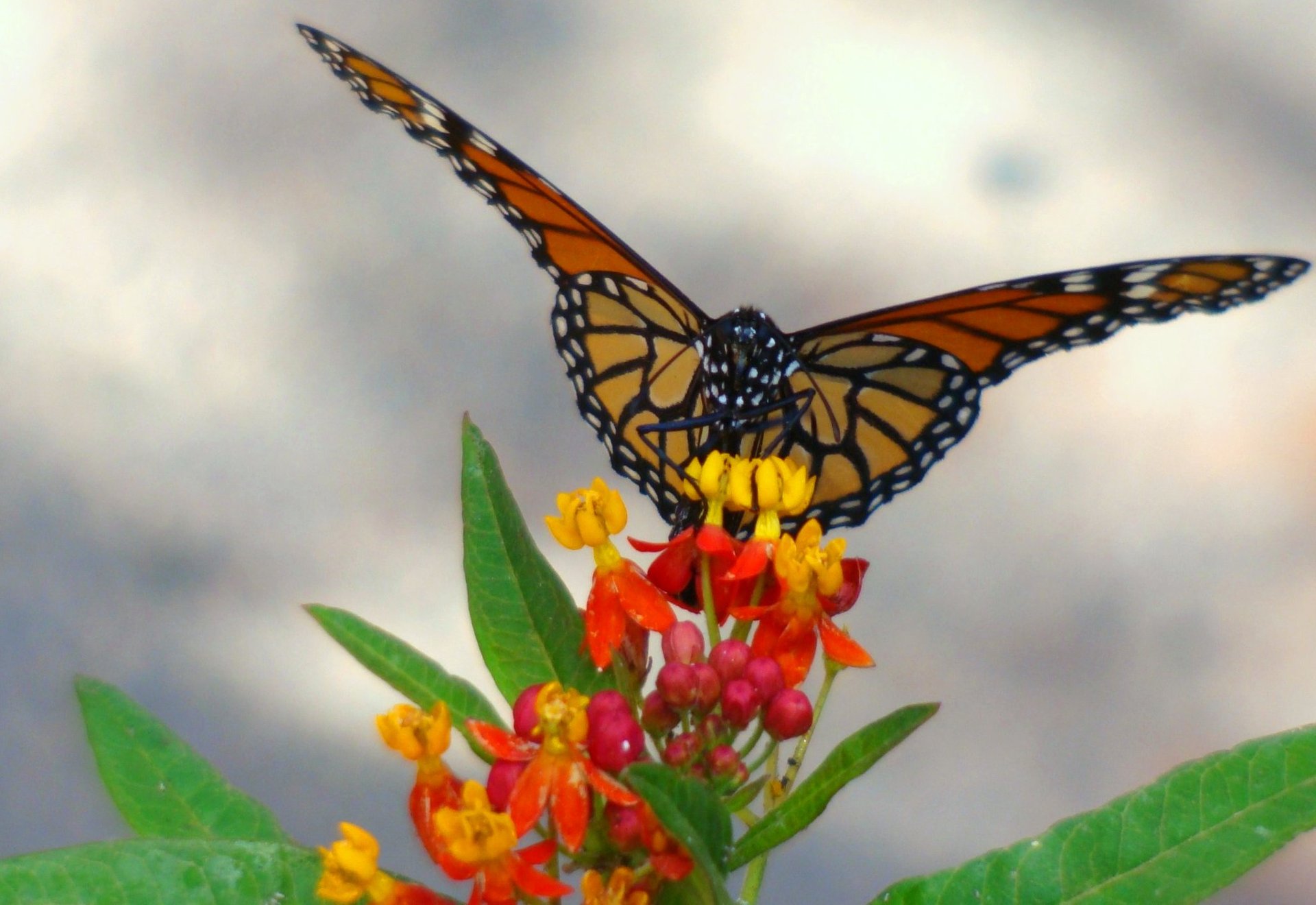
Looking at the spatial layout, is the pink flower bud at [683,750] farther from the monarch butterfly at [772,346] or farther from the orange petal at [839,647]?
the monarch butterfly at [772,346]

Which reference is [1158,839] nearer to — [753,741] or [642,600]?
[753,741]

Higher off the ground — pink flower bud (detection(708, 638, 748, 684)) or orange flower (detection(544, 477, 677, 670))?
orange flower (detection(544, 477, 677, 670))

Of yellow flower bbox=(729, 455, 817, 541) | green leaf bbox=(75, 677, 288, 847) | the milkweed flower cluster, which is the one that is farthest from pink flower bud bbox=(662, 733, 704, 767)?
green leaf bbox=(75, 677, 288, 847)

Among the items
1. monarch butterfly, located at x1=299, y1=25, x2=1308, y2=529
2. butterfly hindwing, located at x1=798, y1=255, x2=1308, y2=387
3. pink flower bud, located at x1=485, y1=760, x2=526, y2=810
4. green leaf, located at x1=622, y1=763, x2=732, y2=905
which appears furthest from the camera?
monarch butterfly, located at x1=299, y1=25, x2=1308, y2=529

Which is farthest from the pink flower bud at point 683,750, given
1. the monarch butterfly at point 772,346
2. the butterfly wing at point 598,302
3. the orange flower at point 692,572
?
the butterfly wing at point 598,302

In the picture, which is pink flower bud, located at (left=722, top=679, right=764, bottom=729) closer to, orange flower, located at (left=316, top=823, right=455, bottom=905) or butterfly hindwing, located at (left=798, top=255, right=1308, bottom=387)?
orange flower, located at (left=316, top=823, right=455, bottom=905)

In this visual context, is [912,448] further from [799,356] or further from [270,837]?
[270,837]

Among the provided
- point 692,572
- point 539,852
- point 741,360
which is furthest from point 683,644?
point 741,360
